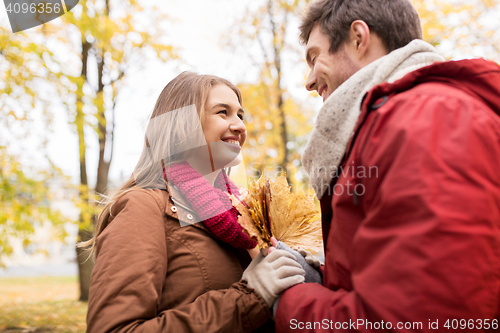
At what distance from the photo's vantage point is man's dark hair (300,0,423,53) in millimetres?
1510

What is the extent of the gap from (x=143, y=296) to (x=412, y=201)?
3.48ft

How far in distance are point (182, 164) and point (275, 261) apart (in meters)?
0.84

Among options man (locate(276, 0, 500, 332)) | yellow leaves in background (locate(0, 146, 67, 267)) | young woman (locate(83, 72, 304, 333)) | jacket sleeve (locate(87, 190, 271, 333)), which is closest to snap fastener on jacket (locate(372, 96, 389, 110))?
man (locate(276, 0, 500, 332))

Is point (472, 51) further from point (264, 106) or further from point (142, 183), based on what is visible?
point (142, 183)

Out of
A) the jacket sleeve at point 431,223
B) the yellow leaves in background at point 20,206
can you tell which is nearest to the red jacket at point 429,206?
the jacket sleeve at point 431,223

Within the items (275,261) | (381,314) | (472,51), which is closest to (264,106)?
(472,51)

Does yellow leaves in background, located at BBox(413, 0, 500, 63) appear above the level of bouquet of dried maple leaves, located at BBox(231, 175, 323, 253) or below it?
above

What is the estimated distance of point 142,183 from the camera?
1.84 metres

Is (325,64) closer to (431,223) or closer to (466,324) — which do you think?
(431,223)

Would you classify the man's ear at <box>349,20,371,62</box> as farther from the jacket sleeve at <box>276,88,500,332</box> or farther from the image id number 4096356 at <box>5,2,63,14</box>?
the image id number 4096356 at <box>5,2,63,14</box>

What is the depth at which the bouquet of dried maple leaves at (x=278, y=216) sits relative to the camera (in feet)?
4.91

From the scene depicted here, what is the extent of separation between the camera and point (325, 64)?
1575 millimetres

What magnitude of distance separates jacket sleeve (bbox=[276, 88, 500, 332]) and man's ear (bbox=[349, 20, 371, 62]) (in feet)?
2.00
